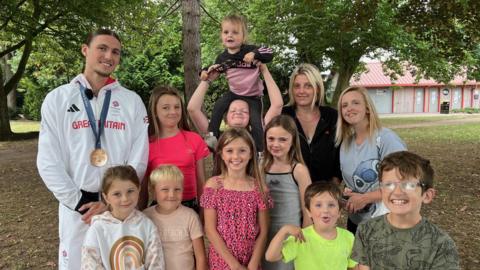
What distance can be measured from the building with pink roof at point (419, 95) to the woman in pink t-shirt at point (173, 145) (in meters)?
43.4

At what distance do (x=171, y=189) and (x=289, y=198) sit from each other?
82 cm

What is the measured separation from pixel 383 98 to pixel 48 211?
42.3 meters

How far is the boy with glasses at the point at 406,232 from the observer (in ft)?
7.40

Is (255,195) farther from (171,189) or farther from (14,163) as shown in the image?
(14,163)

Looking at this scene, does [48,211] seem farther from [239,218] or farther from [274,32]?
[274,32]

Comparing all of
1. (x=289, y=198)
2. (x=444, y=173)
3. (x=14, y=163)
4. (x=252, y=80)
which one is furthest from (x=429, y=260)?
(x=14, y=163)

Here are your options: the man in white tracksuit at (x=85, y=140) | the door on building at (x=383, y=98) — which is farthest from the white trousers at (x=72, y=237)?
the door on building at (x=383, y=98)

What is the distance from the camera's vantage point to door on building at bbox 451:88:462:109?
45.7 meters

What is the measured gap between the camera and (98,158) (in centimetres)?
294

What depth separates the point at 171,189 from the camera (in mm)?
2883

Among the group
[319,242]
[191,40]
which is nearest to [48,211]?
[191,40]

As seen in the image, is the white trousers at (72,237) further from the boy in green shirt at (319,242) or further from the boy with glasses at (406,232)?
the boy with glasses at (406,232)

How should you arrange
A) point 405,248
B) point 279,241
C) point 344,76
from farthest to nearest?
1. point 344,76
2. point 279,241
3. point 405,248

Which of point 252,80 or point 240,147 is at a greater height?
point 252,80
